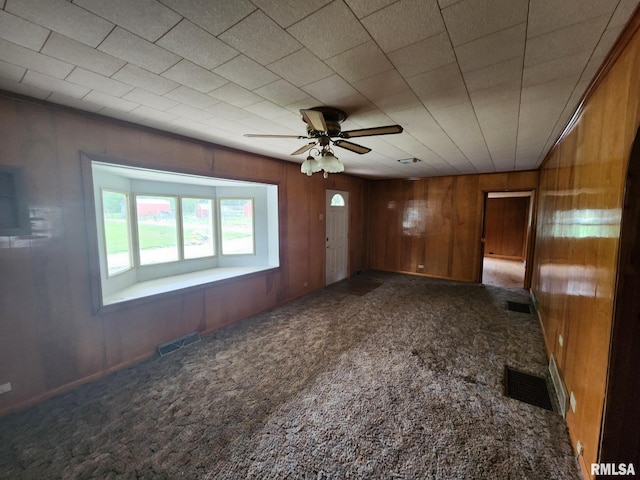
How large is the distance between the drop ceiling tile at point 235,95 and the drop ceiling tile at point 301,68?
403 millimetres

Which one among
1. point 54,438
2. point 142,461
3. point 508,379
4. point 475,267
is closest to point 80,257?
point 54,438

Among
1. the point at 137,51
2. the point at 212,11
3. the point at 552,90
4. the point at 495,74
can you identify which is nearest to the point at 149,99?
the point at 137,51

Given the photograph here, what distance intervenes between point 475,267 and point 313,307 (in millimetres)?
4128

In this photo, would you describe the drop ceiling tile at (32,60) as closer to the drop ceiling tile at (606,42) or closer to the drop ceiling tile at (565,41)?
the drop ceiling tile at (565,41)

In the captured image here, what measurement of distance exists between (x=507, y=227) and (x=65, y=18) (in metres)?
11.0

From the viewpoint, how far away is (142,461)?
1706mm

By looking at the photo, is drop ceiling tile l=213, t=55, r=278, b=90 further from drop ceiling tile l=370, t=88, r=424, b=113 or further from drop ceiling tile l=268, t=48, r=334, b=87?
drop ceiling tile l=370, t=88, r=424, b=113

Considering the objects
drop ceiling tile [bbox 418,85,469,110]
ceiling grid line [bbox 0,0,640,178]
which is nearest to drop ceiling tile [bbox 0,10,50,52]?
ceiling grid line [bbox 0,0,640,178]

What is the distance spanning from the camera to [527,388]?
95.2 inches

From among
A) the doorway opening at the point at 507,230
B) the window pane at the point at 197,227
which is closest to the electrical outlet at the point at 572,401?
the window pane at the point at 197,227

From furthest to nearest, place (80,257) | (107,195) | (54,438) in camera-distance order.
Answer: (107,195)
(80,257)
(54,438)

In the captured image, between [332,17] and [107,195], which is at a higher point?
[332,17]

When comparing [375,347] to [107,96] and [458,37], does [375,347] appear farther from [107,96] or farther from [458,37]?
[107,96]

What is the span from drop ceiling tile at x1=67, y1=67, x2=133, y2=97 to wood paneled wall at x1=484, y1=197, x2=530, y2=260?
32.1ft
